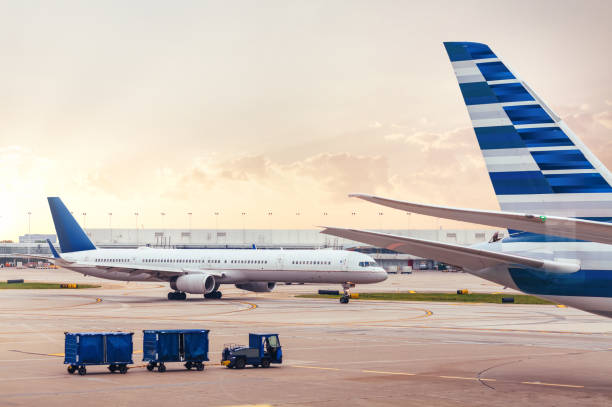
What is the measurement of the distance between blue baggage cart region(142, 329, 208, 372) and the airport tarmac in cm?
52

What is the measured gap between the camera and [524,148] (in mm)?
21438

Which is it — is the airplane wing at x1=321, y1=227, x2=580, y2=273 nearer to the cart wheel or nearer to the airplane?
the airplane

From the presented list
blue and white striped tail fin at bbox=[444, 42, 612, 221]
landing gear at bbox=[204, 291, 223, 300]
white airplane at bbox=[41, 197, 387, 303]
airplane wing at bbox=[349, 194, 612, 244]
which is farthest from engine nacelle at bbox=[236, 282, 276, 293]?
airplane wing at bbox=[349, 194, 612, 244]

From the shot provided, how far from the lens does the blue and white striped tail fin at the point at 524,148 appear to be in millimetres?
20953

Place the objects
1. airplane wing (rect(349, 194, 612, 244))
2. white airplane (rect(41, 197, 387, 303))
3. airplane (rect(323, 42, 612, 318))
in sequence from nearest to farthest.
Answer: airplane wing (rect(349, 194, 612, 244))
airplane (rect(323, 42, 612, 318))
white airplane (rect(41, 197, 387, 303))

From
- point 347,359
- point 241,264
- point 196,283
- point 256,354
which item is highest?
point 241,264

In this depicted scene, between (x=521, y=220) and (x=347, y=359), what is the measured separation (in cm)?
1432

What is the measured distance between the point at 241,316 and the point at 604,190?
31.9m

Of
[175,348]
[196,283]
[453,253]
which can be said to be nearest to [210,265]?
[196,283]

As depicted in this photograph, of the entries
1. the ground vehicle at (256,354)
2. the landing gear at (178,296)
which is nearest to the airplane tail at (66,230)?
the landing gear at (178,296)

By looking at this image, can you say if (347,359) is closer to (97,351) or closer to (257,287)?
(97,351)

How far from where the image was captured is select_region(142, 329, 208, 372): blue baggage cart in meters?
26.2

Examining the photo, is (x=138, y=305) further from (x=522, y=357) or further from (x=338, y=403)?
(x=338, y=403)

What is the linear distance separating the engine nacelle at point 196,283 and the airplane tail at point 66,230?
14.0 metres
